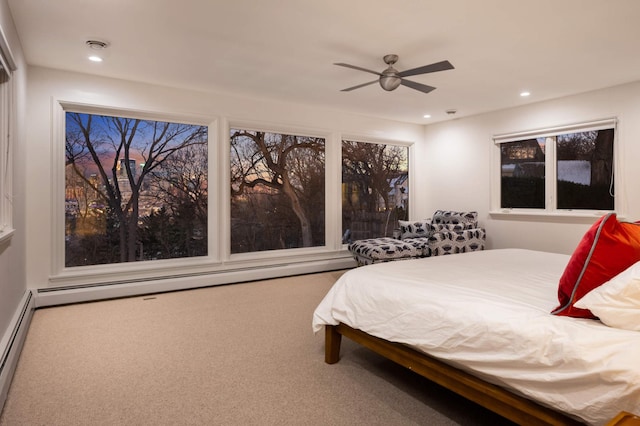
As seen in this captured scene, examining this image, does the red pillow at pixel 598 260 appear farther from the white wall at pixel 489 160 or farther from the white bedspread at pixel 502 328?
the white wall at pixel 489 160

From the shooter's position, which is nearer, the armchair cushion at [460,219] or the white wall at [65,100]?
the white wall at [65,100]

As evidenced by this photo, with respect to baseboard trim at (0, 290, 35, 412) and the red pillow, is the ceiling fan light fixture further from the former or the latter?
baseboard trim at (0, 290, 35, 412)

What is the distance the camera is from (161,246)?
14.8 ft

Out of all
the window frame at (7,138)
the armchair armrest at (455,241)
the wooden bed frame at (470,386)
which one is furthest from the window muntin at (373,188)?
the window frame at (7,138)

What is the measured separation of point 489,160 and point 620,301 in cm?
471

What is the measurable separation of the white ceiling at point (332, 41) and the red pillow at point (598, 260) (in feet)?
5.92

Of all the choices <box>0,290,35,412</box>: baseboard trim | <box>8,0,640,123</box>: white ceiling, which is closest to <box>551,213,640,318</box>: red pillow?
<box>8,0,640,123</box>: white ceiling

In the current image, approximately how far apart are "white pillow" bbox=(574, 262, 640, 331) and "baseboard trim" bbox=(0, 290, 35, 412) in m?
2.79

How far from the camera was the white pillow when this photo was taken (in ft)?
4.33

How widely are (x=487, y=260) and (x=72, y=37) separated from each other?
12.5 ft

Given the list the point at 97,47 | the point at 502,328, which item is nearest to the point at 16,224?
the point at 97,47

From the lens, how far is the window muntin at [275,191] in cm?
502

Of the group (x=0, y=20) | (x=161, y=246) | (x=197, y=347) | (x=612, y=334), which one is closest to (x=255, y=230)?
(x=161, y=246)

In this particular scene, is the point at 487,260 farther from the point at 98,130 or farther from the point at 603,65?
the point at 98,130
